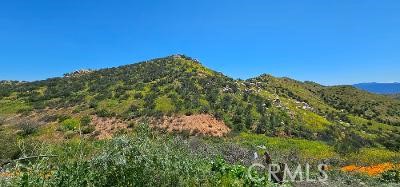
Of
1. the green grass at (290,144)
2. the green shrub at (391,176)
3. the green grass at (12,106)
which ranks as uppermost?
the green grass at (12,106)

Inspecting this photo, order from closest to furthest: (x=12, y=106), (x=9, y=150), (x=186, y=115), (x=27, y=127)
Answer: (x=9, y=150) → (x=27, y=127) → (x=186, y=115) → (x=12, y=106)

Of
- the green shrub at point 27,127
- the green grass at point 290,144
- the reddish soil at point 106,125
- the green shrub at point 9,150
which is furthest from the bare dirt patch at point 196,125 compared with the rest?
the green shrub at point 9,150

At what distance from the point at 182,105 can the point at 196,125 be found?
479 cm

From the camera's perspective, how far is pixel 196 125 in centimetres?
3941

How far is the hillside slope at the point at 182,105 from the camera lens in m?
42.2

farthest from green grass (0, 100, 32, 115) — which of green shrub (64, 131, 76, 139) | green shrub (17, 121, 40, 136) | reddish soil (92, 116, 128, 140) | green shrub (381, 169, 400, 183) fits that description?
green shrub (381, 169, 400, 183)

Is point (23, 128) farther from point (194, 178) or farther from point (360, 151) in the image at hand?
point (194, 178)

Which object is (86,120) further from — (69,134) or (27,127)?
(27,127)

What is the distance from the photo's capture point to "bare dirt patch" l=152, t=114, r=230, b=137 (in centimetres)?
3832

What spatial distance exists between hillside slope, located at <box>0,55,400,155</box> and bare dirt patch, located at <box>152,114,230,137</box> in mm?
638

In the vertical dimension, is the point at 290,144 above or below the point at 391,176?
above

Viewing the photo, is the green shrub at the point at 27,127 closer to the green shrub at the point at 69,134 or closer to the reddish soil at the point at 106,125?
the green shrub at the point at 69,134

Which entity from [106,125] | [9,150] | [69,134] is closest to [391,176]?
[9,150]

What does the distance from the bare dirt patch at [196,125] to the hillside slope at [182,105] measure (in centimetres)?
64
